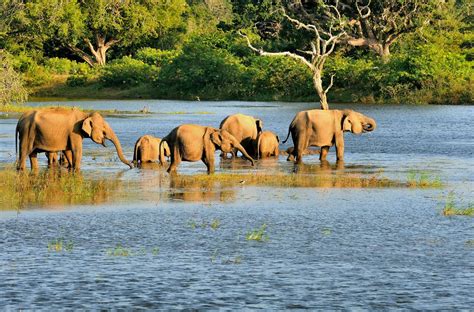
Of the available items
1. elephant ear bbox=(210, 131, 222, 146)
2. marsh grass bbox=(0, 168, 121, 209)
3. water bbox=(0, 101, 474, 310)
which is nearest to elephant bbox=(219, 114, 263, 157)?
water bbox=(0, 101, 474, 310)

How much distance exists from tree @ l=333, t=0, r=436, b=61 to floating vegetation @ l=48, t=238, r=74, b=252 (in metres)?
57.7

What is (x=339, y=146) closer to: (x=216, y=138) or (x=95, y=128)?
(x=216, y=138)

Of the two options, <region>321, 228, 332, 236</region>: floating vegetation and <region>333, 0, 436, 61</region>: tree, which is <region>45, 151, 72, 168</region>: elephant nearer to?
<region>321, 228, 332, 236</region>: floating vegetation

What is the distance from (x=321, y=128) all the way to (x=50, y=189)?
9.19 metres

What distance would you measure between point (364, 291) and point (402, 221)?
5438 millimetres

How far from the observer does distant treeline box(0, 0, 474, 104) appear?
7188cm

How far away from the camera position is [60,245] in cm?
1487

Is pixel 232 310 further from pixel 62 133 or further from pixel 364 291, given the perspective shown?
pixel 62 133

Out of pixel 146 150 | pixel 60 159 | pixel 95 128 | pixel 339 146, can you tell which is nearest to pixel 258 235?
pixel 95 128

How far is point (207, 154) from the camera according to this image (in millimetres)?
24141

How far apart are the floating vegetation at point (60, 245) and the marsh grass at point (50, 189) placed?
3514 millimetres

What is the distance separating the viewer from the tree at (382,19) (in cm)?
7312

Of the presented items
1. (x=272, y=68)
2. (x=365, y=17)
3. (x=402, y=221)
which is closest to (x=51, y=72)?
(x=272, y=68)

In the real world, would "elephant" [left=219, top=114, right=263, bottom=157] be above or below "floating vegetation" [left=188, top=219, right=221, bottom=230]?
above
